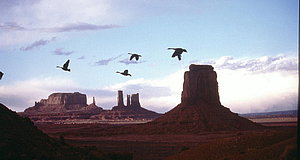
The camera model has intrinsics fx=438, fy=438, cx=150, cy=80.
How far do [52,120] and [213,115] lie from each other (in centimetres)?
10607

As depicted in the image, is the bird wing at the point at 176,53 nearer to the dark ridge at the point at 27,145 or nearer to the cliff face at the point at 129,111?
the dark ridge at the point at 27,145

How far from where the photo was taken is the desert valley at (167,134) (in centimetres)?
2564

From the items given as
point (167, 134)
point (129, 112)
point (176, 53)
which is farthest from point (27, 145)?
point (129, 112)

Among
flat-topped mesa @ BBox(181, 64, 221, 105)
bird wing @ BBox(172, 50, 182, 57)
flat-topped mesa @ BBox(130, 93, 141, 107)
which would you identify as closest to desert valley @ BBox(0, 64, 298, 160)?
flat-topped mesa @ BBox(181, 64, 221, 105)

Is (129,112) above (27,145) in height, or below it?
above

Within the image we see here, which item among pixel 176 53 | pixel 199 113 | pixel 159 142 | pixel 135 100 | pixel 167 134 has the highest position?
pixel 135 100

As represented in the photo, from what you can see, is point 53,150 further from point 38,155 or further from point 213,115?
point 213,115

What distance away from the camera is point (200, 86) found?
88.2 meters

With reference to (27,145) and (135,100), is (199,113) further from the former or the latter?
(135,100)

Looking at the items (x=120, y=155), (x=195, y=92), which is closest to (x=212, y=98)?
(x=195, y=92)

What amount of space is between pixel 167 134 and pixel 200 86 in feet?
56.2

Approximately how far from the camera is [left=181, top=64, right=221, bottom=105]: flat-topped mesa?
88062mm

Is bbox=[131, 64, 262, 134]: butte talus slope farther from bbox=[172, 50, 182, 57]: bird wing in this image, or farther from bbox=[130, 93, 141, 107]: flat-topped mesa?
bbox=[130, 93, 141, 107]: flat-topped mesa

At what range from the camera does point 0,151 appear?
2469cm
